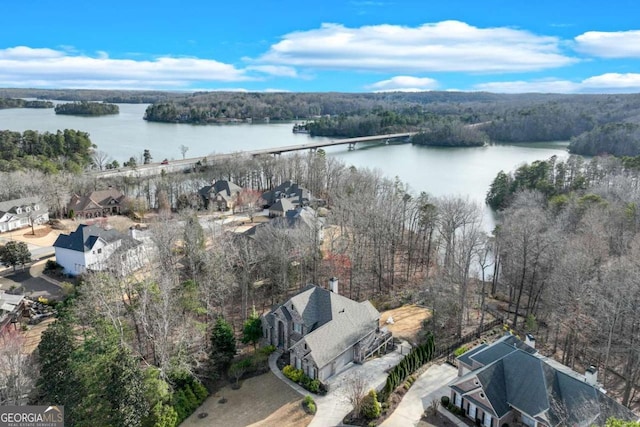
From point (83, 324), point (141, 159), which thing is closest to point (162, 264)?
point (83, 324)

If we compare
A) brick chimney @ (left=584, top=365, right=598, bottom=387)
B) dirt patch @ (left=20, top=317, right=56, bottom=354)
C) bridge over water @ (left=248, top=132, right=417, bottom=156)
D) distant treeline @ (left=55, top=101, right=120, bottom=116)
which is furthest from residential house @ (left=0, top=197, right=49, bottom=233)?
distant treeline @ (left=55, top=101, right=120, bottom=116)

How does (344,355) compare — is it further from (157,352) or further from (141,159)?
(141,159)

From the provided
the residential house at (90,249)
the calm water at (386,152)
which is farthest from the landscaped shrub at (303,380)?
the calm water at (386,152)

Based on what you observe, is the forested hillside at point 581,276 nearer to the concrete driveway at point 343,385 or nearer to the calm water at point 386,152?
the concrete driveway at point 343,385

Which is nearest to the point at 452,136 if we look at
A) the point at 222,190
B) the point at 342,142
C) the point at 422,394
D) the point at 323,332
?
the point at 342,142

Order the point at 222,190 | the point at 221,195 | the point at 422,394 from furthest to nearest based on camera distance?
the point at 222,190, the point at 221,195, the point at 422,394

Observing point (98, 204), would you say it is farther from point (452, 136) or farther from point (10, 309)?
point (452, 136)

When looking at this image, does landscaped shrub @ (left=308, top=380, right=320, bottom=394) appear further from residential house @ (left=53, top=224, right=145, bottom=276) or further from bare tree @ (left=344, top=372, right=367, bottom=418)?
residential house @ (left=53, top=224, right=145, bottom=276)
